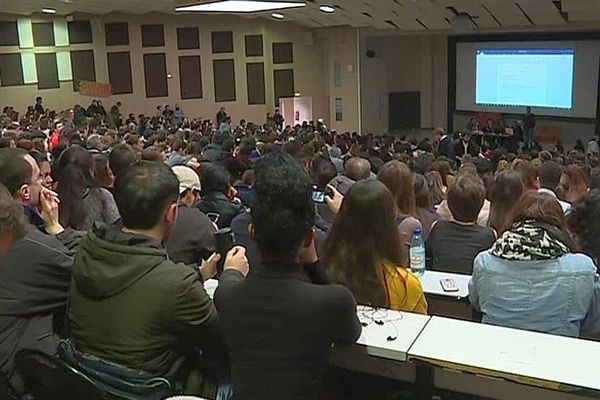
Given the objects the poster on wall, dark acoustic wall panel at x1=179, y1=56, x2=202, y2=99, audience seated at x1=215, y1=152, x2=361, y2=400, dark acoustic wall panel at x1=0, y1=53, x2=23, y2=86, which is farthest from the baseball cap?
dark acoustic wall panel at x1=179, y1=56, x2=202, y2=99

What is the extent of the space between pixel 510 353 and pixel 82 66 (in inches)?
660

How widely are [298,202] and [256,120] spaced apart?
17.2 m

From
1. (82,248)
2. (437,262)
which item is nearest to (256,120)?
(437,262)

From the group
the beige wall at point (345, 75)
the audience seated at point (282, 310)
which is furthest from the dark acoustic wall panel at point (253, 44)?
the audience seated at point (282, 310)

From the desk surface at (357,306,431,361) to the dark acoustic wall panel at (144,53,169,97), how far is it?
16.6 m

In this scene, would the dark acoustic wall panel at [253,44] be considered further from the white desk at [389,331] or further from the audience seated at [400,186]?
the white desk at [389,331]

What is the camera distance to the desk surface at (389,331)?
2.01m

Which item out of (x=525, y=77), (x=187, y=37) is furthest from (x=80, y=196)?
(x=187, y=37)

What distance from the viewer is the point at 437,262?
3.68 m

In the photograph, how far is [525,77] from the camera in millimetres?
15109

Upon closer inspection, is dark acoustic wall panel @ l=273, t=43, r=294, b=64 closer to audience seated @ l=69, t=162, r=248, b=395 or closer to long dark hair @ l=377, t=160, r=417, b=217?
long dark hair @ l=377, t=160, r=417, b=217

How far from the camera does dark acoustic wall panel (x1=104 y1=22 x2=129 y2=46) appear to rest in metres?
17.3

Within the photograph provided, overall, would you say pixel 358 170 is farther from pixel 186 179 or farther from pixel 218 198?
pixel 186 179

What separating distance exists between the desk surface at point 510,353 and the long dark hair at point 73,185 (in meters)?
2.38
